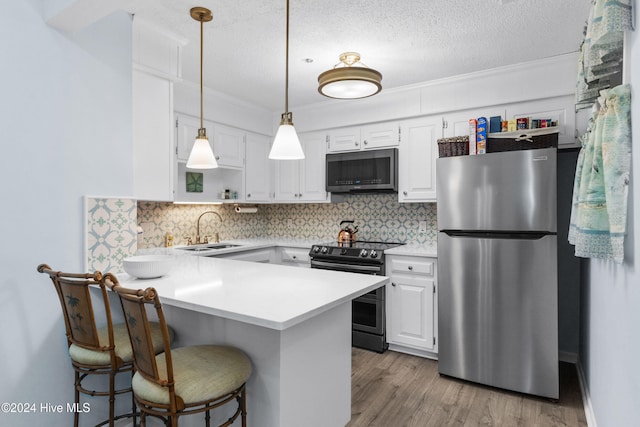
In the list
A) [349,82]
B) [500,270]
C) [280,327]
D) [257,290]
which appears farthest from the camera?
[500,270]

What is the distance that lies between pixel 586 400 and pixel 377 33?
278 cm

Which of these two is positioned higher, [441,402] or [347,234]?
[347,234]

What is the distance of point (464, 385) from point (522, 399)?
0.38 m

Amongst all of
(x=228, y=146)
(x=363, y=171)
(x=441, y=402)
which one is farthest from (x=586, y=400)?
(x=228, y=146)

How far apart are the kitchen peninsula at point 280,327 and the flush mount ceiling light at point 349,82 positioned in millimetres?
1046

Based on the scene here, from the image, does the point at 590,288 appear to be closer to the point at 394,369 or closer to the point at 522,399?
the point at 522,399

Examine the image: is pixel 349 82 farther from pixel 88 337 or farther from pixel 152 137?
pixel 88 337

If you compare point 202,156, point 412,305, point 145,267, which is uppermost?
point 202,156

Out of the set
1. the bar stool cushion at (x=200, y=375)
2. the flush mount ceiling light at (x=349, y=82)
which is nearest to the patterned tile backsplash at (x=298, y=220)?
the flush mount ceiling light at (x=349, y=82)

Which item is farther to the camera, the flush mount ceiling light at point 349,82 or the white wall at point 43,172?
the flush mount ceiling light at point 349,82

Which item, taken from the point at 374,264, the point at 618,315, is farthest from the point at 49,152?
the point at 618,315

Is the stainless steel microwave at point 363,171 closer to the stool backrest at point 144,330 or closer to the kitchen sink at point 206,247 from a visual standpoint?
the kitchen sink at point 206,247

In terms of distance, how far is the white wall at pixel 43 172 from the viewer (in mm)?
1686

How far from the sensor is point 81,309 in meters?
1.57
